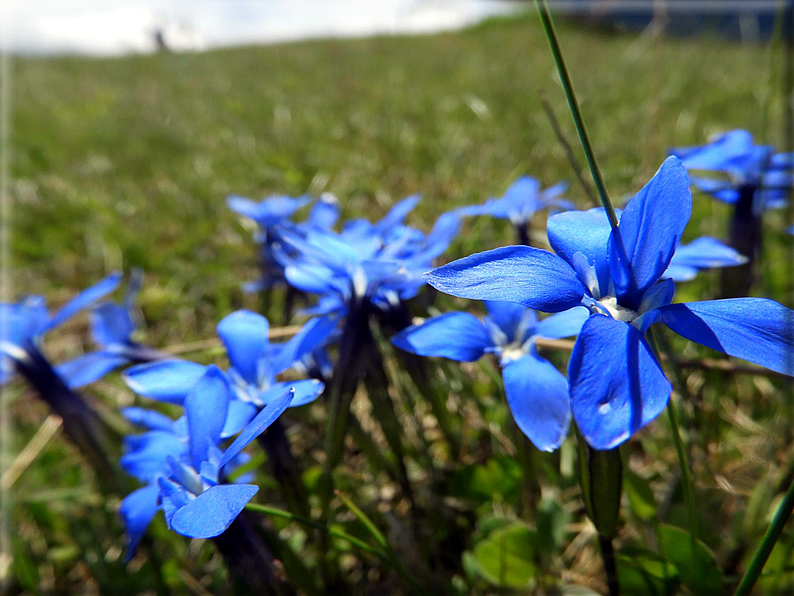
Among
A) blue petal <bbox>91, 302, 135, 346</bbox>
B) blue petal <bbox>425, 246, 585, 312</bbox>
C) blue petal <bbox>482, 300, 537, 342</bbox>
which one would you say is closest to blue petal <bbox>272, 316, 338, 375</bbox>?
blue petal <bbox>482, 300, 537, 342</bbox>

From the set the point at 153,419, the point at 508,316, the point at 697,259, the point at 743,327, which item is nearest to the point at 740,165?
the point at 697,259

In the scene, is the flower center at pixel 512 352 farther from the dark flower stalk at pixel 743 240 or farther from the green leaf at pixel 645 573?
the dark flower stalk at pixel 743 240

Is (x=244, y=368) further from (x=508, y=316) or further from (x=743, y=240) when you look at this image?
(x=743, y=240)

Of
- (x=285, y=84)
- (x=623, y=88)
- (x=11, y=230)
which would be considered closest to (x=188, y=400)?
(x=11, y=230)

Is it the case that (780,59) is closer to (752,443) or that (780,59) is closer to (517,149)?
(517,149)

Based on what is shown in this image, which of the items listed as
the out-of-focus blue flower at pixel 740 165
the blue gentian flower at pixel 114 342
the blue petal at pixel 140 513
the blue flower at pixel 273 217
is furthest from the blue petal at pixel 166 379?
the out-of-focus blue flower at pixel 740 165
